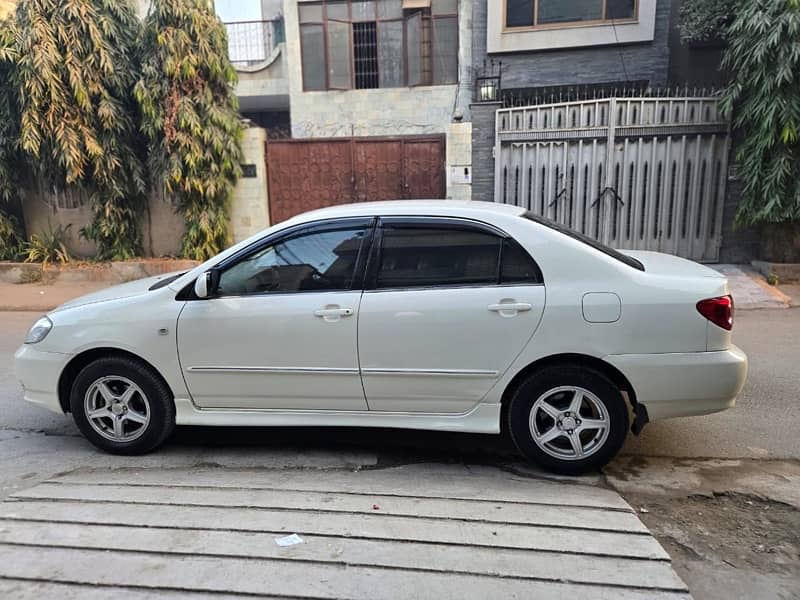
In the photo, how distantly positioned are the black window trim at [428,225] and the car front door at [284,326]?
63 millimetres

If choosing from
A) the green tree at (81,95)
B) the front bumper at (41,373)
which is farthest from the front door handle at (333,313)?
the green tree at (81,95)

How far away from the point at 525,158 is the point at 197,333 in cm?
720

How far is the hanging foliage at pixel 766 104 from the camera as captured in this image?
739 cm

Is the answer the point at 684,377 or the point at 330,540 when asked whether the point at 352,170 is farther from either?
the point at 330,540

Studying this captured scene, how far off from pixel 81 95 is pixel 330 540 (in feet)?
28.3

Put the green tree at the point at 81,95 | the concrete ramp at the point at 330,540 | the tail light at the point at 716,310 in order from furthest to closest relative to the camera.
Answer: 1. the green tree at the point at 81,95
2. the tail light at the point at 716,310
3. the concrete ramp at the point at 330,540

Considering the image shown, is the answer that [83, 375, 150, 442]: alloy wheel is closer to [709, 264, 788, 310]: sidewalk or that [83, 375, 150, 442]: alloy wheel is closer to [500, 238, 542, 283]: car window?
[500, 238, 542, 283]: car window

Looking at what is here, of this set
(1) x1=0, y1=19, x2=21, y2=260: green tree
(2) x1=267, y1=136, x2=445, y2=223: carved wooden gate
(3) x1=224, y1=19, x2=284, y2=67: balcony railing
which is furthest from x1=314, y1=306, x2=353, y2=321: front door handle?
(3) x1=224, y1=19, x2=284, y2=67: balcony railing

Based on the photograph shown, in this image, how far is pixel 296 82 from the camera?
13.1 metres

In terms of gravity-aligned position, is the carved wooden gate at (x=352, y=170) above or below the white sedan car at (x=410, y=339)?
above

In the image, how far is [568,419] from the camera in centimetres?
342

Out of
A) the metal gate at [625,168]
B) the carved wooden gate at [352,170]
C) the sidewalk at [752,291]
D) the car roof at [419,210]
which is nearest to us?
the car roof at [419,210]

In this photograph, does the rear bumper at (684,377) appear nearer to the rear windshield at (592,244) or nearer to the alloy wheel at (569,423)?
the alloy wheel at (569,423)

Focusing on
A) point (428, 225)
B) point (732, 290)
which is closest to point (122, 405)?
point (428, 225)
